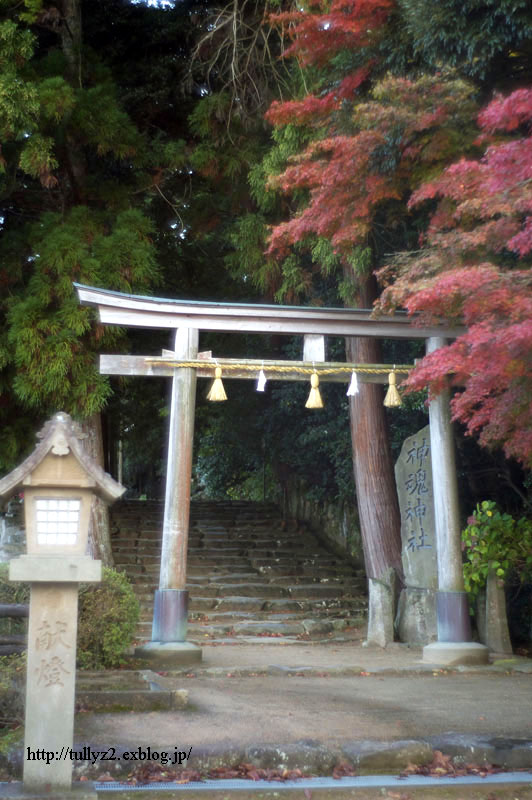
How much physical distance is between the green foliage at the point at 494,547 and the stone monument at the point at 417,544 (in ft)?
1.69

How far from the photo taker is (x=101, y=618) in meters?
A: 7.13

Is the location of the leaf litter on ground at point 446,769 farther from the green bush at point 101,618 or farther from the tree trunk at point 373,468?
the tree trunk at point 373,468

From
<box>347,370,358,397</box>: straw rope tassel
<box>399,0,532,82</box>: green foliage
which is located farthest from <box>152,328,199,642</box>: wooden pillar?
<box>399,0,532,82</box>: green foliage

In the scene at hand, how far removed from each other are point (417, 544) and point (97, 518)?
16.4ft

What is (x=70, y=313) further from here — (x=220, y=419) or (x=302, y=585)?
(x=220, y=419)

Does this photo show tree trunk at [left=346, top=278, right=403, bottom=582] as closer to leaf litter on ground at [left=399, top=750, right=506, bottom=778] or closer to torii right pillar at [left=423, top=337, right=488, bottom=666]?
torii right pillar at [left=423, top=337, right=488, bottom=666]

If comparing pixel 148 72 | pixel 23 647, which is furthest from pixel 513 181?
pixel 148 72

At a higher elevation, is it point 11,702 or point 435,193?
point 435,193

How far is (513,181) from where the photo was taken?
6.77 meters

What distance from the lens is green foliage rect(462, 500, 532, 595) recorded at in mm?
9305

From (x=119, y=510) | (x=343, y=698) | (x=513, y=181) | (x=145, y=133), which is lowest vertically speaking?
(x=343, y=698)

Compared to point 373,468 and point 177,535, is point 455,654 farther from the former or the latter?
point 373,468

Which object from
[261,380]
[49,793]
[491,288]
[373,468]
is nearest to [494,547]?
[373,468]

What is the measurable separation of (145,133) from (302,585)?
7.74 m
